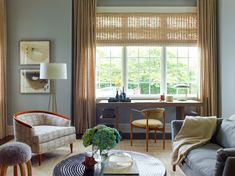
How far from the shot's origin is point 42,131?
3.86 metres

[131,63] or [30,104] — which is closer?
[30,104]

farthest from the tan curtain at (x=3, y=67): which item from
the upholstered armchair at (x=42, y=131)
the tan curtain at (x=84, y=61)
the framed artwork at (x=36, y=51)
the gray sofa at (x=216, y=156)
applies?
the gray sofa at (x=216, y=156)

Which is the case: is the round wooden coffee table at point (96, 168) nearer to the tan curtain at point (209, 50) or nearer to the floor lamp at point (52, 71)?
the floor lamp at point (52, 71)

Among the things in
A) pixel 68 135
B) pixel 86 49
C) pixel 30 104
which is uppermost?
pixel 86 49

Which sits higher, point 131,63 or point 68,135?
point 131,63

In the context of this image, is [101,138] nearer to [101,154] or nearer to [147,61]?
[101,154]

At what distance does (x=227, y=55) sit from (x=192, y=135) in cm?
251

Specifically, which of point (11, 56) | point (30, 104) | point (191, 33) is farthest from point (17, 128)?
point (191, 33)

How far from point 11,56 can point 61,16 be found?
1.32 meters

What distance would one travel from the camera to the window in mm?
5676

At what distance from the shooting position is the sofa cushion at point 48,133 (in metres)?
3.69

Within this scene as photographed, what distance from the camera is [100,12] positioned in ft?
18.6

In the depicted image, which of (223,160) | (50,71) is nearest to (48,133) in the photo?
(50,71)

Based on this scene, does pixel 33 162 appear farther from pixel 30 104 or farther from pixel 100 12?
pixel 100 12
